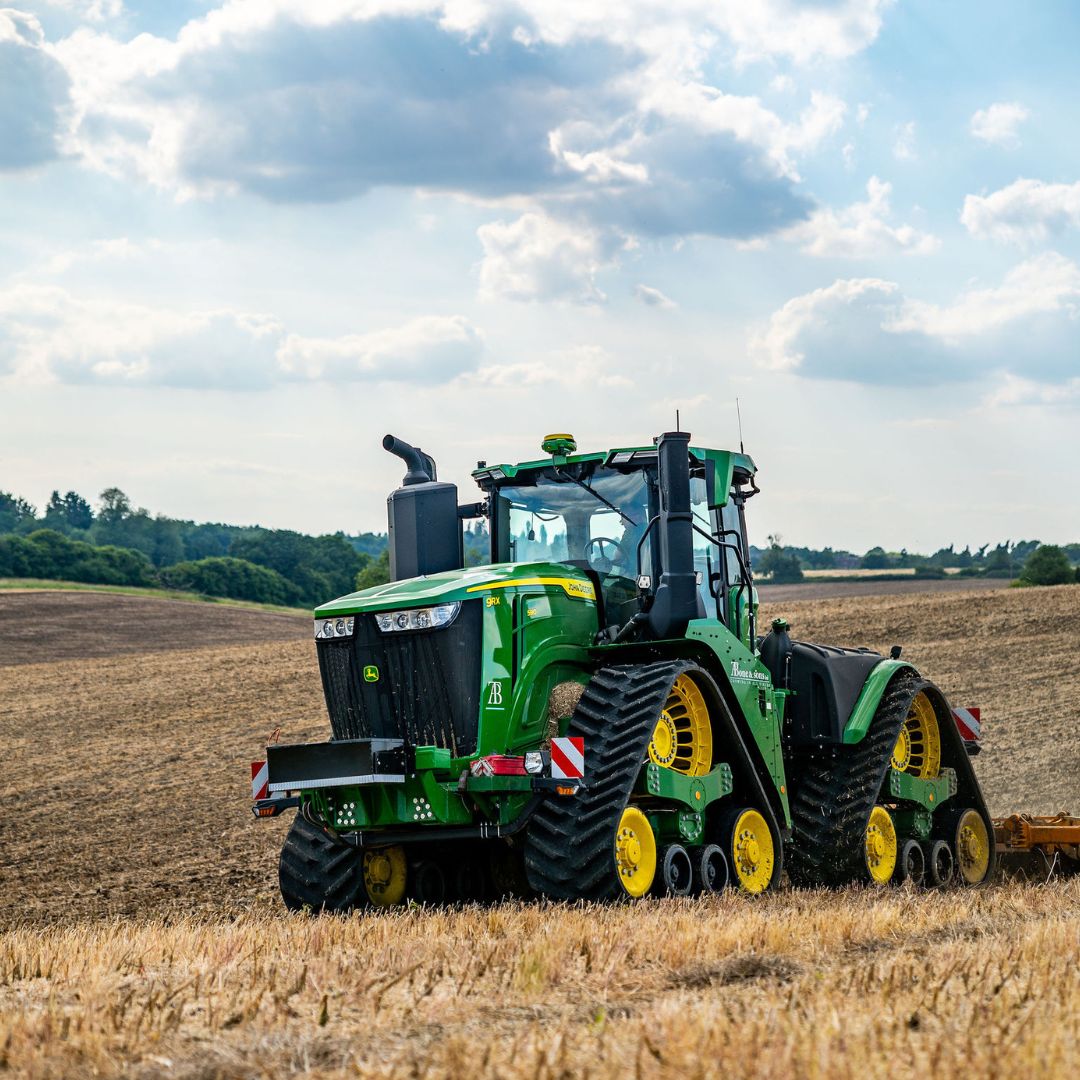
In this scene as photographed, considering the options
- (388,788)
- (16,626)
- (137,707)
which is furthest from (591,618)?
(16,626)

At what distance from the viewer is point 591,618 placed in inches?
407

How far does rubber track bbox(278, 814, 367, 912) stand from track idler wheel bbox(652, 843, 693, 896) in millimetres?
2046

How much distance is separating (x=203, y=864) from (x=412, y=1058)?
37.9 feet

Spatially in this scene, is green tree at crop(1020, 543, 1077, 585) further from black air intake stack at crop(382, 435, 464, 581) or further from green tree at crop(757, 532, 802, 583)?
black air intake stack at crop(382, 435, 464, 581)

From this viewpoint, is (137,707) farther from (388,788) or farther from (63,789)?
(388,788)

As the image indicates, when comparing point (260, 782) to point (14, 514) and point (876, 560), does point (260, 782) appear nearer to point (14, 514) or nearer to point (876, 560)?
point (876, 560)

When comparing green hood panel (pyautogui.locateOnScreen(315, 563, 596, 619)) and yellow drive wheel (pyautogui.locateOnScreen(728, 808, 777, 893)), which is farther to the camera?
yellow drive wheel (pyautogui.locateOnScreen(728, 808, 777, 893))

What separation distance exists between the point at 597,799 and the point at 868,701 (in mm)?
3881

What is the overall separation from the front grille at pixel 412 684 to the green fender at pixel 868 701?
12.2 ft

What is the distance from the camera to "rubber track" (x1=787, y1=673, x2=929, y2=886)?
11.3m

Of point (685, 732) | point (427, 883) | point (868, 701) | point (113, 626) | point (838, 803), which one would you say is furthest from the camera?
point (113, 626)

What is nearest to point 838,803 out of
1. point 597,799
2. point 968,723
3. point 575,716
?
point 968,723

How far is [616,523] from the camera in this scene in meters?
10.6

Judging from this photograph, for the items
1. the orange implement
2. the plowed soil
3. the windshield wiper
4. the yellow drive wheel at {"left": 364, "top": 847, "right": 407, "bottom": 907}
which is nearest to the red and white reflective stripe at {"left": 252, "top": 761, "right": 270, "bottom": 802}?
the yellow drive wheel at {"left": 364, "top": 847, "right": 407, "bottom": 907}
